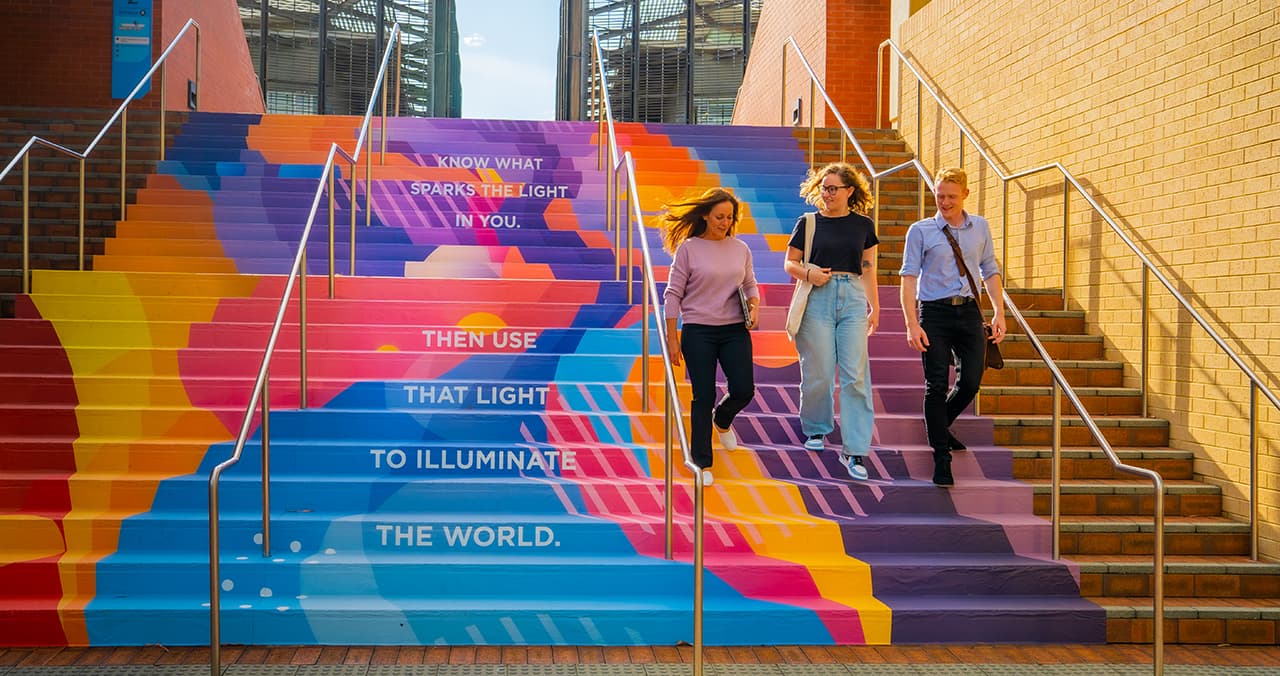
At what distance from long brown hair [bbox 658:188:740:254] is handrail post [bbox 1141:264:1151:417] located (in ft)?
8.64

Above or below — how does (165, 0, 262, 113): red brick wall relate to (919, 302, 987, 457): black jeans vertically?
above

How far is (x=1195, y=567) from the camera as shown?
4.82 metres

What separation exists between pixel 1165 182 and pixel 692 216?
294 cm

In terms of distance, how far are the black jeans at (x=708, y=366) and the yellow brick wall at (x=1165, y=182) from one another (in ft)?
8.38

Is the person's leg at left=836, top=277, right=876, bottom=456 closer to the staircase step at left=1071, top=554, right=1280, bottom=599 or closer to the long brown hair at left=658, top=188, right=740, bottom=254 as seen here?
the long brown hair at left=658, top=188, right=740, bottom=254

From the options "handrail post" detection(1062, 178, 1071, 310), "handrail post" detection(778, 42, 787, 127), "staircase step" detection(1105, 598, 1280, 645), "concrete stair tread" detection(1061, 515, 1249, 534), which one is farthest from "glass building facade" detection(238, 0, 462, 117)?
"staircase step" detection(1105, 598, 1280, 645)

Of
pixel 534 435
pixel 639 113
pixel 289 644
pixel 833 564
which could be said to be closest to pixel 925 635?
pixel 833 564

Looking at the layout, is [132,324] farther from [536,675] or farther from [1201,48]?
[1201,48]

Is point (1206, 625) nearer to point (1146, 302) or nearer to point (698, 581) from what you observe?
point (1146, 302)

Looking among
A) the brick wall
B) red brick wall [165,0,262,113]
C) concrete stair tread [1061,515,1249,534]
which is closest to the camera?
concrete stair tread [1061,515,1249,534]

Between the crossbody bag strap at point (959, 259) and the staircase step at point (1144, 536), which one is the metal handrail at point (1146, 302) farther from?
the crossbody bag strap at point (959, 259)

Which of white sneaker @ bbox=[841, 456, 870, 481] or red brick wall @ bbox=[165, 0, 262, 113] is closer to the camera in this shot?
white sneaker @ bbox=[841, 456, 870, 481]

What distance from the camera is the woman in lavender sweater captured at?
5.02 metres

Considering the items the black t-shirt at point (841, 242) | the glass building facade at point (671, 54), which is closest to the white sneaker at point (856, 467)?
the black t-shirt at point (841, 242)
